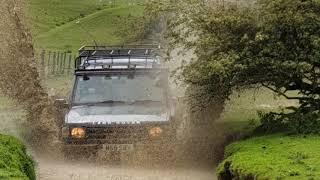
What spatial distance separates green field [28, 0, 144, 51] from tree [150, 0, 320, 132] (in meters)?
19.5

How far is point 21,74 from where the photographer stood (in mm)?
16094

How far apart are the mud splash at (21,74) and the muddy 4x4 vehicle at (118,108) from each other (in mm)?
1471

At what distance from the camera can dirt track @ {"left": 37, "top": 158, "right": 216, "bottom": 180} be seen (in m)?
12.2

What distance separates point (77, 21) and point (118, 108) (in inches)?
1097

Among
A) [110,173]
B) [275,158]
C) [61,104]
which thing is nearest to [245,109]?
[61,104]

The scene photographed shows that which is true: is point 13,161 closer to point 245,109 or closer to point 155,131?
point 155,131

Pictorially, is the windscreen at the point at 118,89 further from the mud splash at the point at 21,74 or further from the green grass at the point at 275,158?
the green grass at the point at 275,158

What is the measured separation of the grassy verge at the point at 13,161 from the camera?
788 cm

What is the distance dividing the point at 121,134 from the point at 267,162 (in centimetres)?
396

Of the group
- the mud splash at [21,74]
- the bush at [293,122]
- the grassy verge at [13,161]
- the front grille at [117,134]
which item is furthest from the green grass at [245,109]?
the grassy verge at [13,161]

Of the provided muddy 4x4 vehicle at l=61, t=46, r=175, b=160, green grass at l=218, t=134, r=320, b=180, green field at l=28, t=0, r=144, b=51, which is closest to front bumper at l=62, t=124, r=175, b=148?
muddy 4x4 vehicle at l=61, t=46, r=175, b=160

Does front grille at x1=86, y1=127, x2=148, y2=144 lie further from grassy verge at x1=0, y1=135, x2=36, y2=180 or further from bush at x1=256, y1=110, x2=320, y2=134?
grassy verge at x1=0, y1=135, x2=36, y2=180

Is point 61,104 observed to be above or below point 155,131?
above

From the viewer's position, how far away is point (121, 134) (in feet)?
41.7
